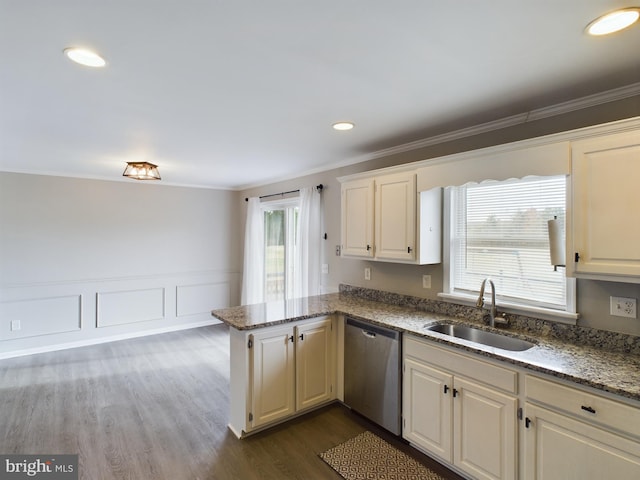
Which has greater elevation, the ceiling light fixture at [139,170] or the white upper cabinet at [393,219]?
the ceiling light fixture at [139,170]

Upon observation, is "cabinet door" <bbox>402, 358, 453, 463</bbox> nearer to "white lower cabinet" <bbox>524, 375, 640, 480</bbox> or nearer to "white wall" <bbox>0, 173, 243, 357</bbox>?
"white lower cabinet" <bbox>524, 375, 640, 480</bbox>

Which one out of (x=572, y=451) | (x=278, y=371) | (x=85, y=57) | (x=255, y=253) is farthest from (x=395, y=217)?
(x=255, y=253)

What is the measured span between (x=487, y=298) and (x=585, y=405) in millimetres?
1061

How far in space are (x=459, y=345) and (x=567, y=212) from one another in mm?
989

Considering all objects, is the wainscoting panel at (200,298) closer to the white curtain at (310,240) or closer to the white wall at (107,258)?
the white wall at (107,258)

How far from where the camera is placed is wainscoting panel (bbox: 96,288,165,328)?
4.85 m

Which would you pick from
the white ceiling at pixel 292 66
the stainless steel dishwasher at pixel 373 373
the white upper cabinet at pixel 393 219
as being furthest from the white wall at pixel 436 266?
the stainless steel dishwasher at pixel 373 373

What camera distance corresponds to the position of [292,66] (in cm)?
168

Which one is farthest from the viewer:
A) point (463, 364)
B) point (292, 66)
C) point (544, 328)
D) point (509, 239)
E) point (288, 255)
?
point (288, 255)

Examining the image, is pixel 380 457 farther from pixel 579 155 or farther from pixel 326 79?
pixel 326 79

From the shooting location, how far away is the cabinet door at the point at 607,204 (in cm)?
166

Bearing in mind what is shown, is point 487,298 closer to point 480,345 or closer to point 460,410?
point 480,345

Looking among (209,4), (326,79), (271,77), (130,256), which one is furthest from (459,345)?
(130,256)

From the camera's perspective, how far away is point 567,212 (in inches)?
74.0
